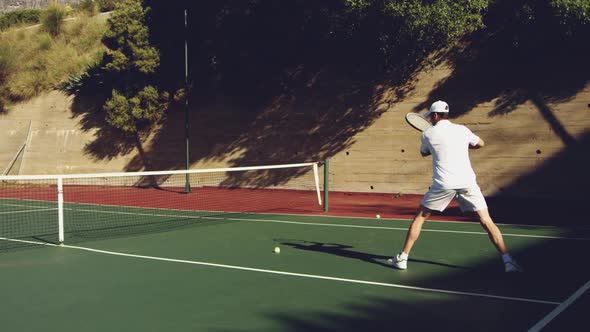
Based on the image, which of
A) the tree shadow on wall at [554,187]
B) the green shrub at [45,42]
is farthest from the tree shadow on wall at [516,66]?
the green shrub at [45,42]

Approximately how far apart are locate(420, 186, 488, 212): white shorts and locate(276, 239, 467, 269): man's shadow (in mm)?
975

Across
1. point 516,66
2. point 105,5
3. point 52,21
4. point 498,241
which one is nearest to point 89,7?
point 105,5

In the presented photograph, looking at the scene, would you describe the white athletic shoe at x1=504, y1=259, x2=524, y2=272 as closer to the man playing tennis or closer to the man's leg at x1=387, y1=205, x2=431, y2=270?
the man playing tennis

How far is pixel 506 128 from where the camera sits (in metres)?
17.6

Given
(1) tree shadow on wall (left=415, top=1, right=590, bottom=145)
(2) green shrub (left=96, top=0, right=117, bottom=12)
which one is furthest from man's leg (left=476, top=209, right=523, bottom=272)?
(2) green shrub (left=96, top=0, right=117, bottom=12)

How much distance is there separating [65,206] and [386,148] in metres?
9.86

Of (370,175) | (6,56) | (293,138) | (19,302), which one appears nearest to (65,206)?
(293,138)

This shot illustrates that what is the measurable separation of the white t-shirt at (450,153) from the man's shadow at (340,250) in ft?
4.17

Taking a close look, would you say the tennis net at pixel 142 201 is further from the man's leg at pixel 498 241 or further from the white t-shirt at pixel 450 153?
the man's leg at pixel 498 241

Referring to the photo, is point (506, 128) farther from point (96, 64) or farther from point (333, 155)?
point (96, 64)

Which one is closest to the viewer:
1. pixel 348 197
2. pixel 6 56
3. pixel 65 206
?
pixel 65 206

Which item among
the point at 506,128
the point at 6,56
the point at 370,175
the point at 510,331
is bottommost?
the point at 510,331

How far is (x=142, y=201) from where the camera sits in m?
19.1

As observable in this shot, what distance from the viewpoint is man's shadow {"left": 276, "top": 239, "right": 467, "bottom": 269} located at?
827cm
